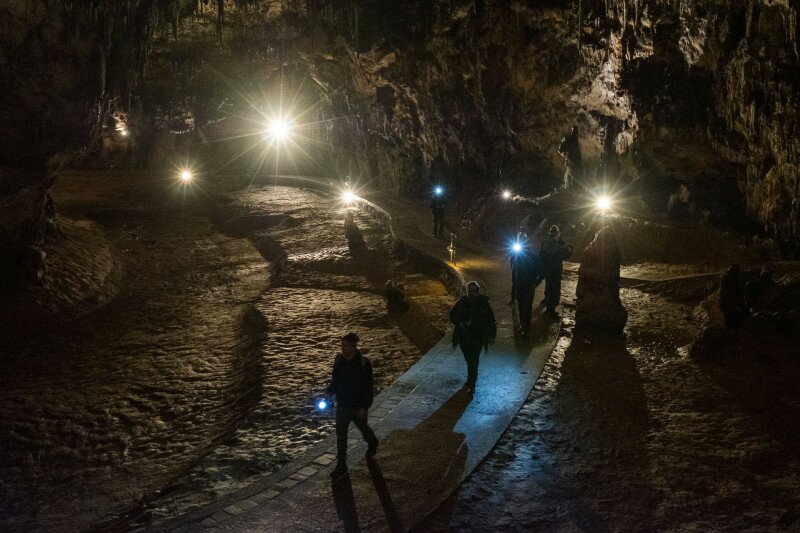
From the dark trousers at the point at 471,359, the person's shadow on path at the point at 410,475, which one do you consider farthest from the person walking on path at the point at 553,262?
the person's shadow on path at the point at 410,475

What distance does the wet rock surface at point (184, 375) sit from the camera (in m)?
7.61

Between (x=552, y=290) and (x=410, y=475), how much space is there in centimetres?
635

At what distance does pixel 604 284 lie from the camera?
10609 mm

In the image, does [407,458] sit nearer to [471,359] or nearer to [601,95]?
[471,359]

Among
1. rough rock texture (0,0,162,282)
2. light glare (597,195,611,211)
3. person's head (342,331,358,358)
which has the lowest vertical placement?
person's head (342,331,358,358)

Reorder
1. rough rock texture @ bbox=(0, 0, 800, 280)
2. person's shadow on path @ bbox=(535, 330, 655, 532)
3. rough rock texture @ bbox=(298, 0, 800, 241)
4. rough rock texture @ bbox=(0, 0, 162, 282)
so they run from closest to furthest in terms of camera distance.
→ person's shadow on path @ bbox=(535, 330, 655, 532)
rough rock texture @ bbox=(0, 0, 162, 282)
rough rock texture @ bbox=(0, 0, 800, 280)
rough rock texture @ bbox=(298, 0, 800, 241)

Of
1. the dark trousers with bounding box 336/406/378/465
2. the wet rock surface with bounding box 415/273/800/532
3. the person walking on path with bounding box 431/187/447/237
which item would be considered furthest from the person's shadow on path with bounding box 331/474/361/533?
the person walking on path with bounding box 431/187/447/237

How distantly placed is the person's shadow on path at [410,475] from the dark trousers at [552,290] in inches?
188

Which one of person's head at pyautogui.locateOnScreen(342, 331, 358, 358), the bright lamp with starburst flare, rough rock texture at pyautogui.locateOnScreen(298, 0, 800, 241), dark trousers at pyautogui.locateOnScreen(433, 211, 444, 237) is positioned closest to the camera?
person's head at pyautogui.locateOnScreen(342, 331, 358, 358)

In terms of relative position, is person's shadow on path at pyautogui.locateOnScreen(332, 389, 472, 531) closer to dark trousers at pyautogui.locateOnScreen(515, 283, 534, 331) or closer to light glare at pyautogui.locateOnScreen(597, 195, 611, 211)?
dark trousers at pyautogui.locateOnScreen(515, 283, 534, 331)

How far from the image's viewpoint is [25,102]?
43.5 feet

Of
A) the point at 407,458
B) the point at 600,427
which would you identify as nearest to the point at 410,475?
the point at 407,458

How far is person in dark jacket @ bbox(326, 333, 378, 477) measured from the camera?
619 cm

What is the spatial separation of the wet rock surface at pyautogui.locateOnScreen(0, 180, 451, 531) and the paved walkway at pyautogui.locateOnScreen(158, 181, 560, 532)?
105cm
